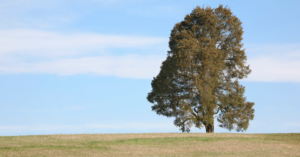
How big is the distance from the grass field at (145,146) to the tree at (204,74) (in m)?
6.26

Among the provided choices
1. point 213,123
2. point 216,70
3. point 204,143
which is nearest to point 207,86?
point 216,70

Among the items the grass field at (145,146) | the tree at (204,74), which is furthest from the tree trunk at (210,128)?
the grass field at (145,146)

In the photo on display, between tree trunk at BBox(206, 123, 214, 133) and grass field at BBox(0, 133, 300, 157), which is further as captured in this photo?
tree trunk at BBox(206, 123, 214, 133)

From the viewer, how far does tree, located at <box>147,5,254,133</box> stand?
3466 centimetres

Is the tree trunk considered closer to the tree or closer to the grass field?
the tree

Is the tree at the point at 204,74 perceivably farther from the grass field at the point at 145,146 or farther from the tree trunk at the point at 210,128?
the grass field at the point at 145,146

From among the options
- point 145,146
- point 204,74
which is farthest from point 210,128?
point 145,146

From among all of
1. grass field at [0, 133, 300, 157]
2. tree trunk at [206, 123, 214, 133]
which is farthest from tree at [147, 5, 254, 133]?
grass field at [0, 133, 300, 157]

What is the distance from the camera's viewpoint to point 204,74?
34.9 m

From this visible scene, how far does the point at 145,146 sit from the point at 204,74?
41.8 feet

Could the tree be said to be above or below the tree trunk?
above

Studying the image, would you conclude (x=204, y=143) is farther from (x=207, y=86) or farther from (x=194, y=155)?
(x=207, y=86)

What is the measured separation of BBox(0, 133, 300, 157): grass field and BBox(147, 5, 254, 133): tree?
6.26 meters

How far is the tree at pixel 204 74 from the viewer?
34.7 metres
